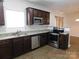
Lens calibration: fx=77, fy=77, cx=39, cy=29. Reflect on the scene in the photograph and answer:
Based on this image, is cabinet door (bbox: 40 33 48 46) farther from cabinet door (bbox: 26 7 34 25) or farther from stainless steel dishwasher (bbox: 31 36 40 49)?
cabinet door (bbox: 26 7 34 25)

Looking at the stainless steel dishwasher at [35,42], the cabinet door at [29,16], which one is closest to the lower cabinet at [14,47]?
the stainless steel dishwasher at [35,42]

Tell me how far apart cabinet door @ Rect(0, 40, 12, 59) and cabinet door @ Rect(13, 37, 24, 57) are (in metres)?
0.22

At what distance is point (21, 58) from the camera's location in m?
3.20

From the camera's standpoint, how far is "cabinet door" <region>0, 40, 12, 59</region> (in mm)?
2742

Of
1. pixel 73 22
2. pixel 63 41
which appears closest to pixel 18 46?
pixel 63 41

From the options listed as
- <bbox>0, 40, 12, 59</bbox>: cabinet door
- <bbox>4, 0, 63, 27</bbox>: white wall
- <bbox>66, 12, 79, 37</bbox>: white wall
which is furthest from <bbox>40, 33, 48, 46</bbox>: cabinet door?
<bbox>66, 12, 79, 37</bbox>: white wall

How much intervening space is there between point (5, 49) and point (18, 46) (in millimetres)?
590

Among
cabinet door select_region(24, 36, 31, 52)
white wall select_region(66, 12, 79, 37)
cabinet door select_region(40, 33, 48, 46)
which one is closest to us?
cabinet door select_region(24, 36, 31, 52)

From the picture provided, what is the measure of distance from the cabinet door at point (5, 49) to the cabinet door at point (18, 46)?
0.22m

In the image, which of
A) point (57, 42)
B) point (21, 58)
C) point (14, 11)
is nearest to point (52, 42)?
point (57, 42)

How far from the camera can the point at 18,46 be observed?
10.9 feet

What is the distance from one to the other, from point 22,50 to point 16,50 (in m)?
0.33

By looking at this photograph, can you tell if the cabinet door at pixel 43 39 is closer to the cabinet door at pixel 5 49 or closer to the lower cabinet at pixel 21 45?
the lower cabinet at pixel 21 45

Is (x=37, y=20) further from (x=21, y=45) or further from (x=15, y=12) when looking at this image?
(x=21, y=45)
